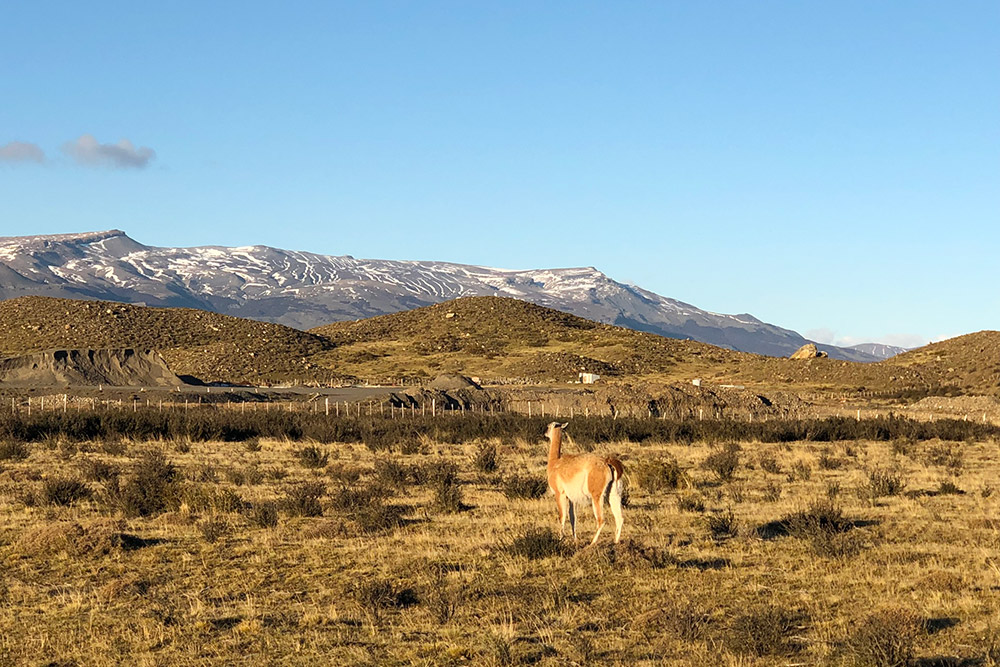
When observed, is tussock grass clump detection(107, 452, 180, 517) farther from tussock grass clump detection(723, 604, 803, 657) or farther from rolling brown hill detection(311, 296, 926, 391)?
rolling brown hill detection(311, 296, 926, 391)

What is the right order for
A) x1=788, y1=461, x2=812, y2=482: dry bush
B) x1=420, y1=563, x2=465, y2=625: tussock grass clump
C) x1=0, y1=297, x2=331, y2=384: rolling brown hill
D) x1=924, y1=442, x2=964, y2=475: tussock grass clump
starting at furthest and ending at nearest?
1. x1=0, y1=297, x2=331, y2=384: rolling brown hill
2. x1=924, y1=442, x2=964, y2=475: tussock grass clump
3. x1=788, y1=461, x2=812, y2=482: dry bush
4. x1=420, y1=563, x2=465, y2=625: tussock grass clump

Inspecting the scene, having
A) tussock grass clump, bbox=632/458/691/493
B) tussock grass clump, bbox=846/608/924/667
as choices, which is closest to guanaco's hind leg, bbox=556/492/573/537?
tussock grass clump, bbox=846/608/924/667

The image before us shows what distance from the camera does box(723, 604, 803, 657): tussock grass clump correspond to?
10336 mm

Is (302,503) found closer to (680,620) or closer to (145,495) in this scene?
(145,495)

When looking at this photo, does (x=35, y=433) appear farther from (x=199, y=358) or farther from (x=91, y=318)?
(x=91, y=318)

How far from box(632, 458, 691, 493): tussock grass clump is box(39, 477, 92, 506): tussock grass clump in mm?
12105

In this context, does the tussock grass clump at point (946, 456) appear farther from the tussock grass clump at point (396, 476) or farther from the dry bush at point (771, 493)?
the tussock grass clump at point (396, 476)

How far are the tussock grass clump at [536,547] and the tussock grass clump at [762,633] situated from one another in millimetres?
4101

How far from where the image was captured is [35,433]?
38.2 m

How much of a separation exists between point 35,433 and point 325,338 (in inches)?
3943

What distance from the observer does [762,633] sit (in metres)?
10.6

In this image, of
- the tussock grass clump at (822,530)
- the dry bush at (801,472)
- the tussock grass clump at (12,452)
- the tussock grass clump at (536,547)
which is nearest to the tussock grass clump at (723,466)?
the dry bush at (801,472)

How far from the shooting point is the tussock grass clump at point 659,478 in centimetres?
2478

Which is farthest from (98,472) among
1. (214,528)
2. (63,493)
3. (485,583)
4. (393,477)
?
(485,583)
